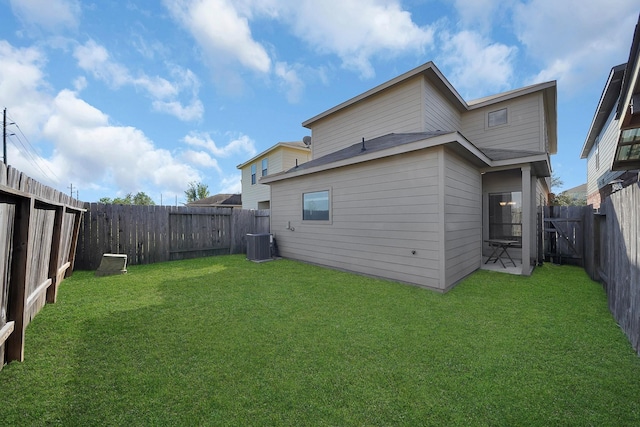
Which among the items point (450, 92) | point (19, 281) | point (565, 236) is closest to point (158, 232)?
point (19, 281)

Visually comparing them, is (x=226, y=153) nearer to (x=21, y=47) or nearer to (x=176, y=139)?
(x=176, y=139)

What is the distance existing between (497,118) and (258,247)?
849cm

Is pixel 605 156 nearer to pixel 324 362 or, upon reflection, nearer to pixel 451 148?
pixel 451 148

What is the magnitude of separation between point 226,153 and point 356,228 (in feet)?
65.5

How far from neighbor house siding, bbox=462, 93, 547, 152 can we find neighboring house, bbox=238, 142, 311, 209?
8.69 metres

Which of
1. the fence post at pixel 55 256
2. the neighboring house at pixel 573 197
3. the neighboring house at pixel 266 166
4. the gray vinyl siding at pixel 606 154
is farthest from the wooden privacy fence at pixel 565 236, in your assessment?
the neighboring house at pixel 573 197

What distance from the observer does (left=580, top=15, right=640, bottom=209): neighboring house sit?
2.84 metres

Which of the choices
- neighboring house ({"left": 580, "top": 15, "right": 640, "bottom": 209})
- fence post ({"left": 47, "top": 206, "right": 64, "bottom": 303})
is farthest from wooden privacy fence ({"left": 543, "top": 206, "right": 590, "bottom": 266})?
fence post ({"left": 47, "top": 206, "right": 64, "bottom": 303})

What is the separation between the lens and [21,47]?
879 cm

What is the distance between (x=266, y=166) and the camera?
17062mm

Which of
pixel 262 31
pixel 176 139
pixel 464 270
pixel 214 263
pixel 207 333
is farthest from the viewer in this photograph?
pixel 176 139

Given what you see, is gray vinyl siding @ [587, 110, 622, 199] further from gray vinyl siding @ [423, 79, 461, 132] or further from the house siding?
the house siding

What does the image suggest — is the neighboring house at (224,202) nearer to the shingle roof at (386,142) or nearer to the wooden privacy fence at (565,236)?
the shingle roof at (386,142)

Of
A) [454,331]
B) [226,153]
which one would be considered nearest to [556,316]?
[454,331]
